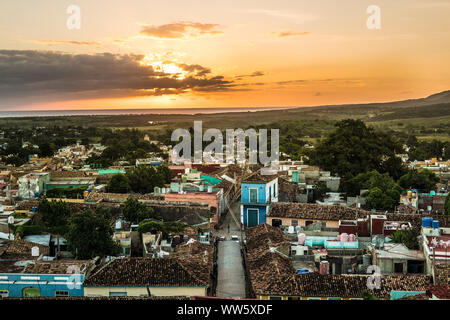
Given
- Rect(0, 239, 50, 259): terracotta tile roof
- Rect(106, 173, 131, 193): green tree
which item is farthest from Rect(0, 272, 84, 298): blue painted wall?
Rect(106, 173, 131, 193): green tree

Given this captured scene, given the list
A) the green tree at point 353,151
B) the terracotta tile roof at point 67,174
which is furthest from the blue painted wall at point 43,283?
the terracotta tile roof at point 67,174

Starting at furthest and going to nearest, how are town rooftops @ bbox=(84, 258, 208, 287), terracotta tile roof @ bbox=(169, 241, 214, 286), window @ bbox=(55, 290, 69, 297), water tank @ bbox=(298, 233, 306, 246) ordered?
water tank @ bbox=(298, 233, 306, 246) < terracotta tile roof @ bbox=(169, 241, 214, 286) < town rooftops @ bbox=(84, 258, 208, 287) < window @ bbox=(55, 290, 69, 297)

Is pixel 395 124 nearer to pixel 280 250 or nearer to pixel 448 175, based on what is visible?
pixel 448 175

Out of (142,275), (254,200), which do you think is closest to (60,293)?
(142,275)

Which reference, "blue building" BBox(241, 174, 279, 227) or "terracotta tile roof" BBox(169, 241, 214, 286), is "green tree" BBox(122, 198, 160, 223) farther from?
"blue building" BBox(241, 174, 279, 227)

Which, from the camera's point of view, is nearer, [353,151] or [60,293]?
[60,293]

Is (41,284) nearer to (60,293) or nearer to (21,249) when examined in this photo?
(60,293)
